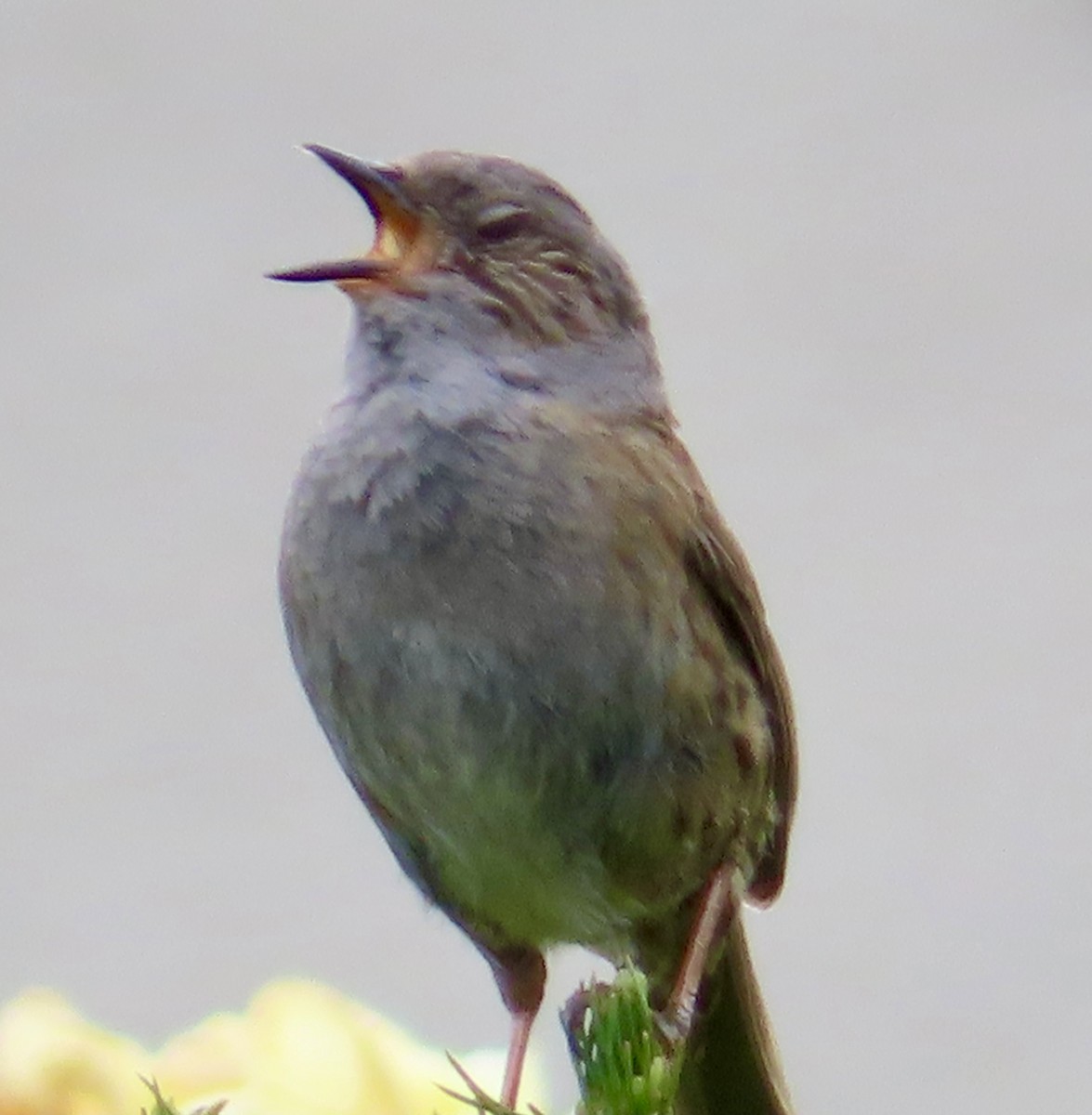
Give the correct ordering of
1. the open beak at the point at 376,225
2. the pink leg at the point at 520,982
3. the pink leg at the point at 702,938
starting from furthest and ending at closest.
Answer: the pink leg at the point at 520,982, the pink leg at the point at 702,938, the open beak at the point at 376,225

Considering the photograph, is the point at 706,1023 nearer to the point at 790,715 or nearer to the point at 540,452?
the point at 790,715

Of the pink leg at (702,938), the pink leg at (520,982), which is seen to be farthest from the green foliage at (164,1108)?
the pink leg at (520,982)

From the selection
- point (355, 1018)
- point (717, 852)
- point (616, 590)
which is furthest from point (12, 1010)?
point (717, 852)

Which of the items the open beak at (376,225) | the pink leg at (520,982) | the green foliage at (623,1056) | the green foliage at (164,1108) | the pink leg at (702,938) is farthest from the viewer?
the pink leg at (520,982)

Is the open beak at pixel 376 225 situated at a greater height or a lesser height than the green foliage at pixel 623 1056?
greater

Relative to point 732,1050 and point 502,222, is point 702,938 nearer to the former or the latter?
point 732,1050

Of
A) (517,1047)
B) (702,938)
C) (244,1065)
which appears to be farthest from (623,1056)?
(517,1047)

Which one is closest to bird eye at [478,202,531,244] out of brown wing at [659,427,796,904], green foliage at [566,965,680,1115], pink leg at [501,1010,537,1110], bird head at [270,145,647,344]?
bird head at [270,145,647,344]

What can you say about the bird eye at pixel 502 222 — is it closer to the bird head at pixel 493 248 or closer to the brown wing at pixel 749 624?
the bird head at pixel 493 248
